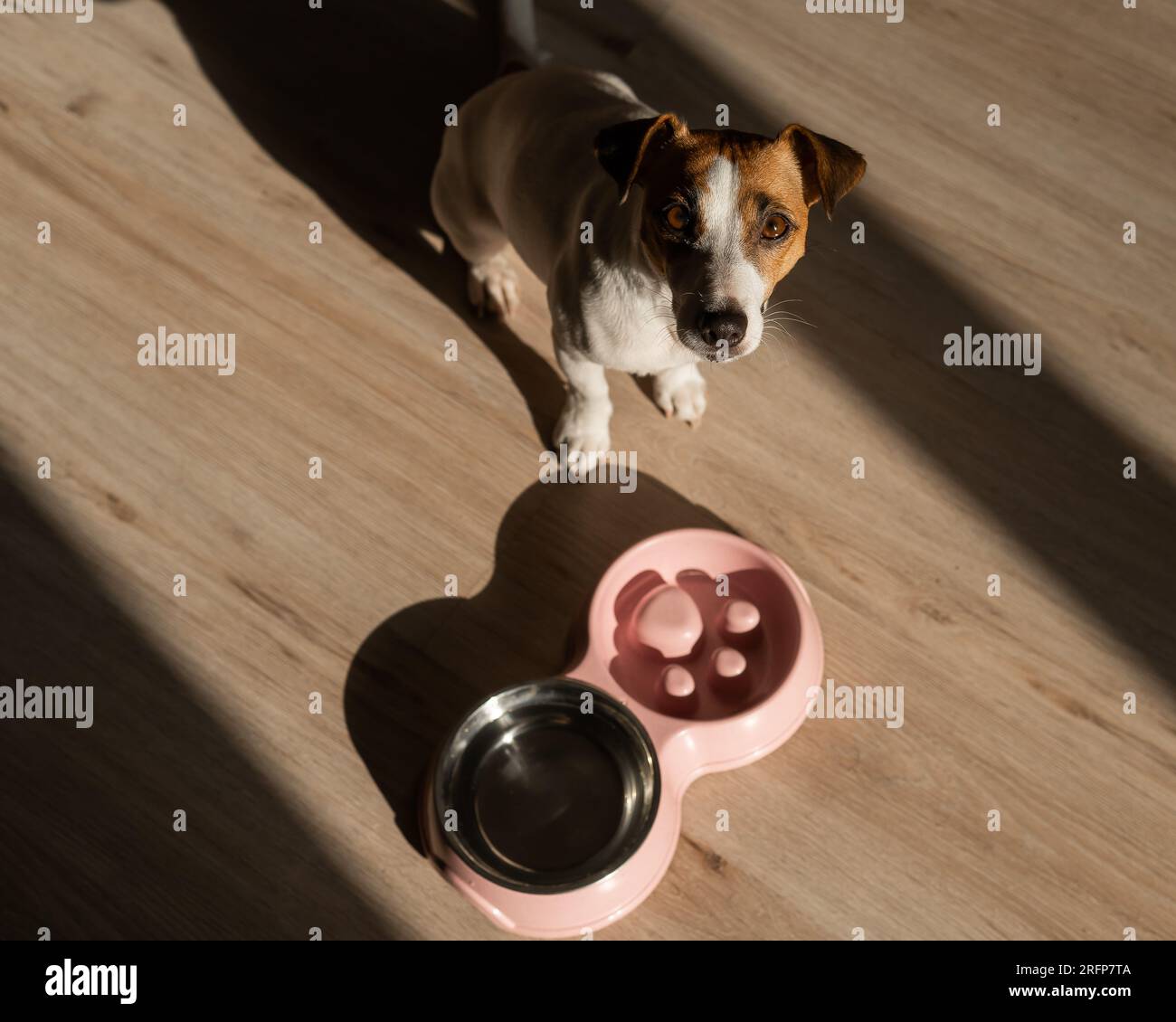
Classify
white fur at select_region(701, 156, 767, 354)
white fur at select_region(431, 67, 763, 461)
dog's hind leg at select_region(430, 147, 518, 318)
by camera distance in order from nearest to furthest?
white fur at select_region(701, 156, 767, 354) < white fur at select_region(431, 67, 763, 461) < dog's hind leg at select_region(430, 147, 518, 318)

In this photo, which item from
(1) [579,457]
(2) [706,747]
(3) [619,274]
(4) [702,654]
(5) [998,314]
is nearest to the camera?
(3) [619,274]

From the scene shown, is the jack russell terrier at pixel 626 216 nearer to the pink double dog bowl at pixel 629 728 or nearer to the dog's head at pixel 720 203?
the dog's head at pixel 720 203

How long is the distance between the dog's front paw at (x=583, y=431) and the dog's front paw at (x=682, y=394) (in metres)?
0.12

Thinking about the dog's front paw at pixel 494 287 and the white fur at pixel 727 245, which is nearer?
the white fur at pixel 727 245

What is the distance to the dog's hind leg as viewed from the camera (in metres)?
2.09

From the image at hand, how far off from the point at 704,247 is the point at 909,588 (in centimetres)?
99

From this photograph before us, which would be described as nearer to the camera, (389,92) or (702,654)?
(702,654)

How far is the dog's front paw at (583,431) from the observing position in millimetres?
2100

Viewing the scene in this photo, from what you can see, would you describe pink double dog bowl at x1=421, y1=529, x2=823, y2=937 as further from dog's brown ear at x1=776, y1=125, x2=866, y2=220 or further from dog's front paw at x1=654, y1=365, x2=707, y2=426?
dog's brown ear at x1=776, y1=125, x2=866, y2=220

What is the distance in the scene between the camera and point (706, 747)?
1907 millimetres

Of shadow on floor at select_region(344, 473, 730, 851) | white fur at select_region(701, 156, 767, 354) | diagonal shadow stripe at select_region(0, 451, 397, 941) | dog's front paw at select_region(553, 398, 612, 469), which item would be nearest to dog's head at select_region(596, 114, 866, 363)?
white fur at select_region(701, 156, 767, 354)

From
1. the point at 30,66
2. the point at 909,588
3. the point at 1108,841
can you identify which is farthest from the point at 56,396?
the point at 1108,841

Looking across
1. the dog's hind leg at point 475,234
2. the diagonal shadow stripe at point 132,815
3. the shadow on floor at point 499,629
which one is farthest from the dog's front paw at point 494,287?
the diagonal shadow stripe at point 132,815
